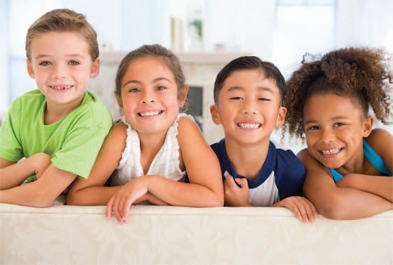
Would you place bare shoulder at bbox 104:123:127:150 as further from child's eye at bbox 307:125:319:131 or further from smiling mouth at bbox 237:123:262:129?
child's eye at bbox 307:125:319:131

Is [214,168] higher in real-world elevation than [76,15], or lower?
lower

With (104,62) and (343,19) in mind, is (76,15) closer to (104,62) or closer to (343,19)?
(104,62)

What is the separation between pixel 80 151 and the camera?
1086 millimetres

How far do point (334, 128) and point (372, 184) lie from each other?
0.24 meters

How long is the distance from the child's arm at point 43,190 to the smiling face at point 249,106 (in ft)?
1.88

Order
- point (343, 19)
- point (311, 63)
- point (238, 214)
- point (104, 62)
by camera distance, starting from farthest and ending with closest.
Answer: point (343, 19) < point (104, 62) < point (311, 63) < point (238, 214)

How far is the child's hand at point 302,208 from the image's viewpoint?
0.96 m

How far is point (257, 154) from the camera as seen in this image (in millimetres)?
1241

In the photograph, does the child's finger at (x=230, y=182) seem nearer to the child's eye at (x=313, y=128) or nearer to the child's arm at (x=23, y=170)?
the child's eye at (x=313, y=128)

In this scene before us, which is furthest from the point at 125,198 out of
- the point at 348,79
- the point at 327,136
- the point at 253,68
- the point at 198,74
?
the point at 198,74

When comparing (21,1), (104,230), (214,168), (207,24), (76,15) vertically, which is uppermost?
(21,1)

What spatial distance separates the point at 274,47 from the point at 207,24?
1184 millimetres

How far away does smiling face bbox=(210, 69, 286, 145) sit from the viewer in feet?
3.74

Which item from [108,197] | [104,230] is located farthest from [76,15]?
[104,230]
